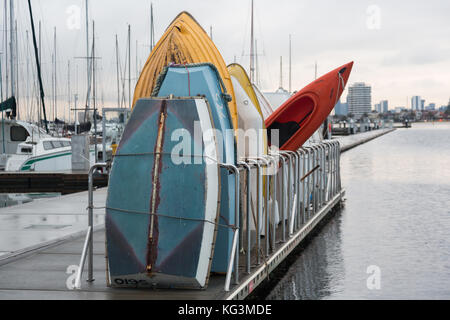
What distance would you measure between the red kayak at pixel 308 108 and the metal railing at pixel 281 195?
0.41 m

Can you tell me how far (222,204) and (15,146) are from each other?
28.2 meters

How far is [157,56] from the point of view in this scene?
32.0 ft

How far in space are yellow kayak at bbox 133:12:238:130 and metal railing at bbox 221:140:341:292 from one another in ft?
3.65

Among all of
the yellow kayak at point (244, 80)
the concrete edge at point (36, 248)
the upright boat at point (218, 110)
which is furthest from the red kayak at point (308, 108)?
the upright boat at point (218, 110)

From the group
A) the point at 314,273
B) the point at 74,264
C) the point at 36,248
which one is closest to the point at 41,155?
the point at 36,248

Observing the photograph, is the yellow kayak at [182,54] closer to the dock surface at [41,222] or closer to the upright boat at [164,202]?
the dock surface at [41,222]

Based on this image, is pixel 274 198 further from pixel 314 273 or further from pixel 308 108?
pixel 308 108

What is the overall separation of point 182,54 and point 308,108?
11.4 feet

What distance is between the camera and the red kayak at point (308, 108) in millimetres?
11836

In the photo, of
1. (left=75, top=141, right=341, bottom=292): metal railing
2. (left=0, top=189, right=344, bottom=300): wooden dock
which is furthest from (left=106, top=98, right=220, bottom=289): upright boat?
(left=75, top=141, right=341, bottom=292): metal railing

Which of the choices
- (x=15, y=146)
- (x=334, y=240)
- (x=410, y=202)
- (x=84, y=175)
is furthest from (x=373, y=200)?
(x=15, y=146)

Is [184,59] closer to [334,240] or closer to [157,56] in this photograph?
[157,56]

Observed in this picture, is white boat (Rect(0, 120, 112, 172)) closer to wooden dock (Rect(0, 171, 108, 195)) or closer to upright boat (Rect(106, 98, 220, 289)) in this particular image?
wooden dock (Rect(0, 171, 108, 195))

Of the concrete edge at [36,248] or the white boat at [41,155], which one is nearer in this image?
the concrete edge at [36,248]
